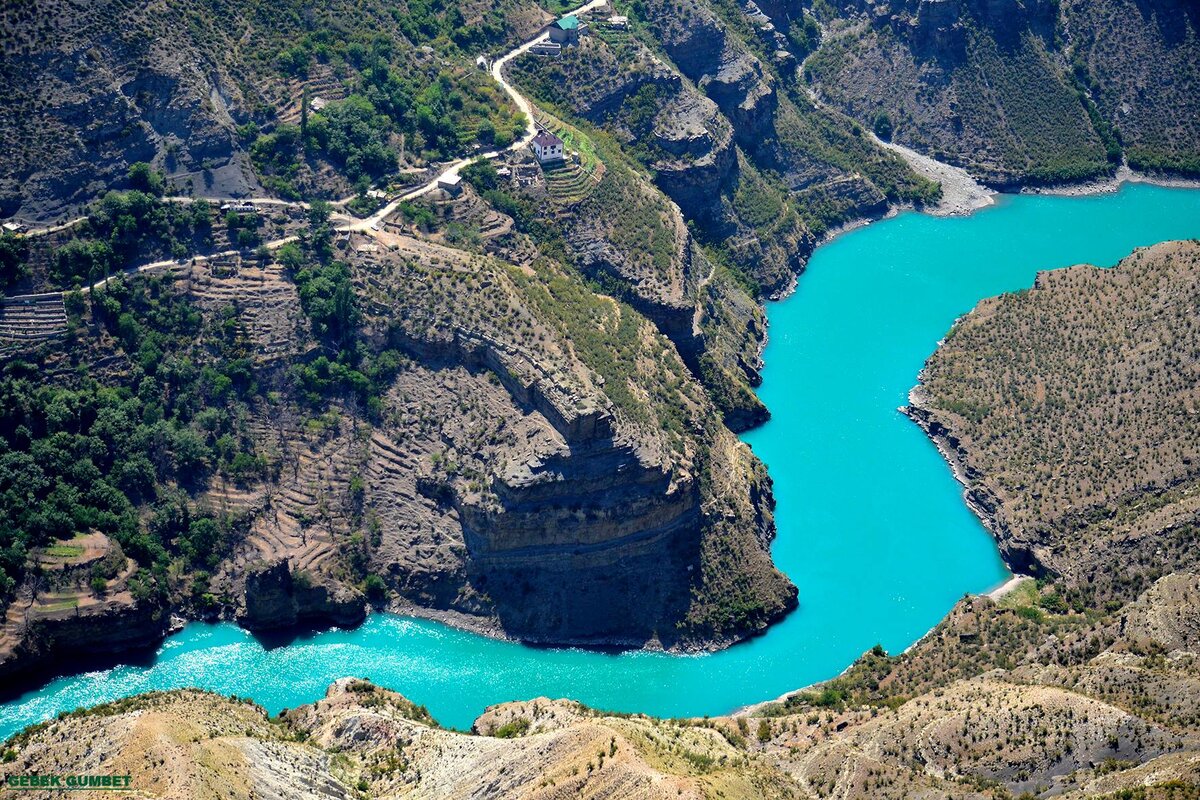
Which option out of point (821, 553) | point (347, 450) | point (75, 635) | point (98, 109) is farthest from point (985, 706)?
point (98, 109)

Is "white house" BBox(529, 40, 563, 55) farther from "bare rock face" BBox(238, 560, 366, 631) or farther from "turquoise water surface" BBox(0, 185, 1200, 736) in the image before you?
"bare rock face" BBox(238, 560, 366, 631)

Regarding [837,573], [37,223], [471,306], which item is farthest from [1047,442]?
[37,223]

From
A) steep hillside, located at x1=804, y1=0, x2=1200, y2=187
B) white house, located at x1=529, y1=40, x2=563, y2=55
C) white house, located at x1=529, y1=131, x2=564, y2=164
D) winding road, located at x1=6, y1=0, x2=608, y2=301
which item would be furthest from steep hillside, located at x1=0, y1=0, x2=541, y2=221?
steep hillside, located at x1=804, y1=0, x2=1200, y2=187

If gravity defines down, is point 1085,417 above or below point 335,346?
above

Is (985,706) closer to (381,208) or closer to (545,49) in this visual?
(381,208)

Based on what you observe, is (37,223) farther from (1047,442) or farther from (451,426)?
(1047,442)

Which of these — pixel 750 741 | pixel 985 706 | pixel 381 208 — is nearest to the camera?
pixel 985 706

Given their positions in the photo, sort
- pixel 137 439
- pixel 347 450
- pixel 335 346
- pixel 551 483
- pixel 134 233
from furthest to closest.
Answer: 1. pixel 335 346
2. pixel 134 233
3. pixel 347 450
4. pixel 137 439
5. pixel 551 483
